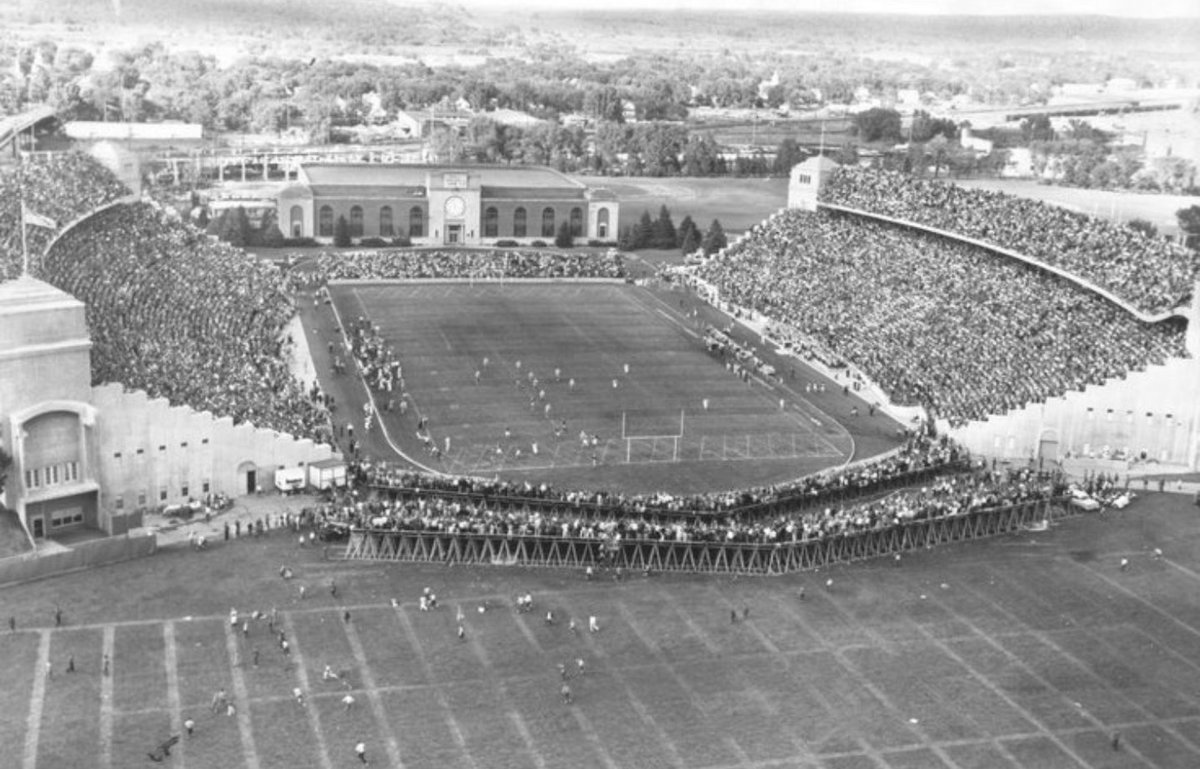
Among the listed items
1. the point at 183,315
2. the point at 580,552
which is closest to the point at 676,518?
the point at 580,552

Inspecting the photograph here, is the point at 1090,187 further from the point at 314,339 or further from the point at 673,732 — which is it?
the point at 673,732

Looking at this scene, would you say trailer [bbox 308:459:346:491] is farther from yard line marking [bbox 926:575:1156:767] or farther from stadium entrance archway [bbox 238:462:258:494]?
yard line marking [bbox 926:575:1156:767]

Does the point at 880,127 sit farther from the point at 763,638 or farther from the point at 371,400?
the point at 763,638

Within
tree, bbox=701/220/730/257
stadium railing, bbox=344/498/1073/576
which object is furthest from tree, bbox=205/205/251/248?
stadium railing, bbox=344/498/1073/576

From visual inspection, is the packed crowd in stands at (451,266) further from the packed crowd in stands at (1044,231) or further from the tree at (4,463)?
the tree at (4,463)

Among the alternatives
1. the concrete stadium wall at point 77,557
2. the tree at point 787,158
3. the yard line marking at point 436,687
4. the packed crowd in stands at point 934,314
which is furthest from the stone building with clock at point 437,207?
the yard line marking at point 436,687

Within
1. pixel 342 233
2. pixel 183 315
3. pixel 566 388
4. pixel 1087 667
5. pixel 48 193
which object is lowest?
pixel 342 233
